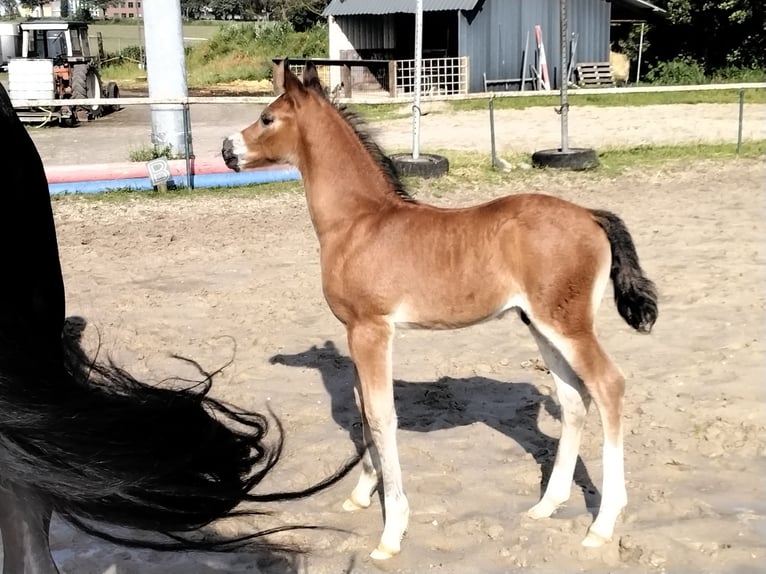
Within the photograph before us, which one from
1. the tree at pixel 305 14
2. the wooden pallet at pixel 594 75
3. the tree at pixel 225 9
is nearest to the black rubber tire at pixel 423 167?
the wooden pallet at pixel 594 75

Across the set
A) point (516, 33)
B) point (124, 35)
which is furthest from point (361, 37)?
point (124, 35)

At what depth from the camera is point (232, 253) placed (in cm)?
739

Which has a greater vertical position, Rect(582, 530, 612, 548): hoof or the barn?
the barn

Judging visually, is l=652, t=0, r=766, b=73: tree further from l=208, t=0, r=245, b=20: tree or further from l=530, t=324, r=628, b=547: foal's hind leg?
l=208, t=0, r=245, b=20: tree

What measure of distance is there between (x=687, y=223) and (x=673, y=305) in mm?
2477

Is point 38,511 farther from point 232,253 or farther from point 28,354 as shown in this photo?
point 232,253

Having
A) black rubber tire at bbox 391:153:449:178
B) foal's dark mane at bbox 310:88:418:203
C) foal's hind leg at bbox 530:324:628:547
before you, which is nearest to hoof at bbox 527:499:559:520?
foal's hind leg at bbox 530:324:628:547

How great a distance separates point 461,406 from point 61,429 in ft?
8.76

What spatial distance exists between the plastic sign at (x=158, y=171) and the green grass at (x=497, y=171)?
0.15m

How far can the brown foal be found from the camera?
2.99 meters

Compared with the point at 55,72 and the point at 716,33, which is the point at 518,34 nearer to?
the point at 716,33

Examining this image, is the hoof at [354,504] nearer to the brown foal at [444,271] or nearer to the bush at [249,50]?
the brown foal at [444,271]

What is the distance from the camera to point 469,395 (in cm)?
441

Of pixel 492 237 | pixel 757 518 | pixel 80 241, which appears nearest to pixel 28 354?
pixel 492 237
